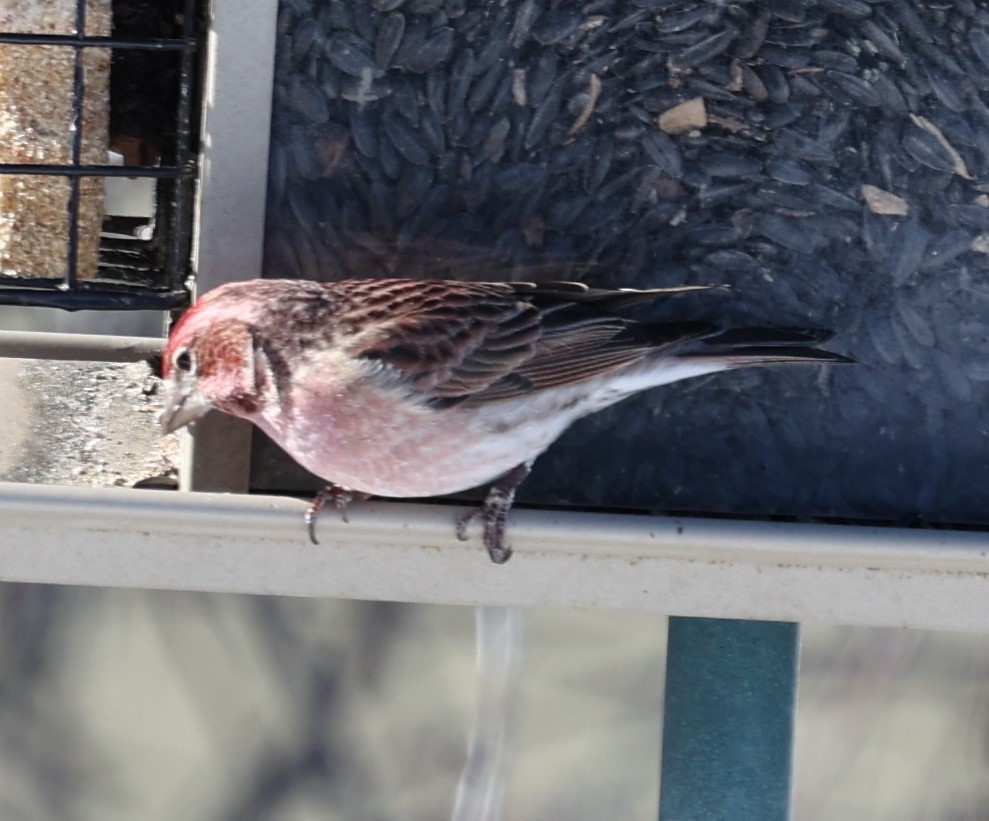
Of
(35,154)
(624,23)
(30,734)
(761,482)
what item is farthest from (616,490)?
(30,734)

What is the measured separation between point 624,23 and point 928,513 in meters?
1.33

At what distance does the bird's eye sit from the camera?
3.88 meters

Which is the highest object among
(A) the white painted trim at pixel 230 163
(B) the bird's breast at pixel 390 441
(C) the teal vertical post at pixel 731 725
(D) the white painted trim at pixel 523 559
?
(A) the white painted trim at pixel 230 163

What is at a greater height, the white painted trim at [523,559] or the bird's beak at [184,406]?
the bird's beak at [184,406]

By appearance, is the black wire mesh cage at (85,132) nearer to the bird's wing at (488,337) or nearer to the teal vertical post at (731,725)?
the bird's wing at (488,337)

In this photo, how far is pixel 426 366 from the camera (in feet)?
12.8

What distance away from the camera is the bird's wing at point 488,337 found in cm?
390

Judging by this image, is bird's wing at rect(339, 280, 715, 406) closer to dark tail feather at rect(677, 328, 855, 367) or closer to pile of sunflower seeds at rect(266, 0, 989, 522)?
dark tail feather at rect(677, 328, 855, 367)

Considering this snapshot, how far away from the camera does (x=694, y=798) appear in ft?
13.0

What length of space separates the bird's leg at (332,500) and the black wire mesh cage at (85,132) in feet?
2.01

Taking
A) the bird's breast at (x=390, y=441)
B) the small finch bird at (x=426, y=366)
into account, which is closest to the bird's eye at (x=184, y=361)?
the small finch bird at (x=426, y=366)

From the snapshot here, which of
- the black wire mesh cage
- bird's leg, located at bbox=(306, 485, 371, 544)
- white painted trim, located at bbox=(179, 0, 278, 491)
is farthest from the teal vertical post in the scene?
the black wire mesh cage

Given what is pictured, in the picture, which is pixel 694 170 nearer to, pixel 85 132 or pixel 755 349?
pixel 755 349

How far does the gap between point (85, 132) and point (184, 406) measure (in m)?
0.74
